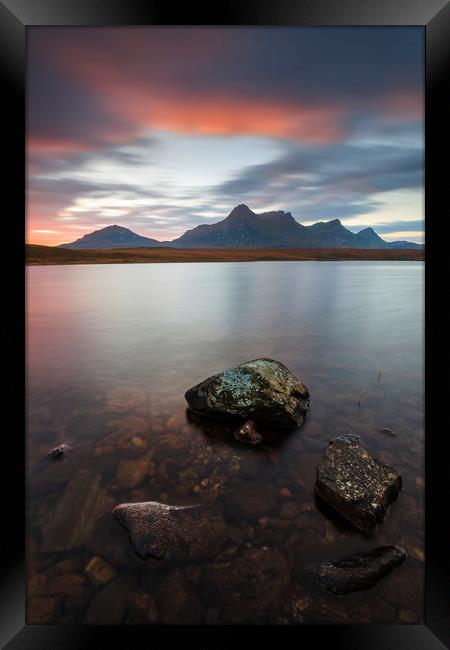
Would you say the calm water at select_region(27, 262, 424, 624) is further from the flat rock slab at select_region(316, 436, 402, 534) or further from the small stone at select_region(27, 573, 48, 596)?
the flat rock slab at select_region(316, 436, 402, 534)

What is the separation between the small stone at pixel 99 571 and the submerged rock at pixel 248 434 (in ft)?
9.95

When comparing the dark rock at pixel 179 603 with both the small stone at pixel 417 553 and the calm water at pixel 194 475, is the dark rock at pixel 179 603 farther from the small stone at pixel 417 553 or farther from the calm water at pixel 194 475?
the small stone at pixel 417 553

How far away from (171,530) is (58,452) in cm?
296

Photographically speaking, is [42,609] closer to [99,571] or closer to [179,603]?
[99,571]

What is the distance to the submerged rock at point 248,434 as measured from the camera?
Answer: 625 centimetres

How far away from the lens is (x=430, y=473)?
2641mm

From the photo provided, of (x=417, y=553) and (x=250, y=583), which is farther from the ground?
(x=417, y=553)

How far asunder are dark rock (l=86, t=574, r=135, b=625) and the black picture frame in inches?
49.1

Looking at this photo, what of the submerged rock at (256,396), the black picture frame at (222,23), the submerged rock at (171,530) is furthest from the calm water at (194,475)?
the black picture frame at (222,23)

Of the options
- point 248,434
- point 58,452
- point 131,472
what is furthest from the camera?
point 248,434

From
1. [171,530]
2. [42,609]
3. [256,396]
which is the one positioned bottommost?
[42,609]

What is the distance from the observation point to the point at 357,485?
462 centimetres

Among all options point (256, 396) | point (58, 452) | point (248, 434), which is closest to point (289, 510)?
point (248, 434)

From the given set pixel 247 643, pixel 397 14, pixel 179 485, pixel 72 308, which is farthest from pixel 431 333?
pixel 72 308
